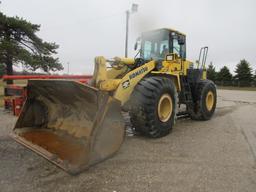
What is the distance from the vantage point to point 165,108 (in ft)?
16.4

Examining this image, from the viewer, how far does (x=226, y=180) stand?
2.94 m

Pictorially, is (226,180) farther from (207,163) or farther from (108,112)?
(108,112)

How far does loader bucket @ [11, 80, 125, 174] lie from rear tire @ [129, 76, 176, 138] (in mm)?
1040

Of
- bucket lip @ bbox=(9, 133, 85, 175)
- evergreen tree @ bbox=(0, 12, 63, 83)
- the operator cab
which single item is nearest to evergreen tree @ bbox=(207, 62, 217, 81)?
evergreen tree @ bbox=(0, 12, 63, 83)

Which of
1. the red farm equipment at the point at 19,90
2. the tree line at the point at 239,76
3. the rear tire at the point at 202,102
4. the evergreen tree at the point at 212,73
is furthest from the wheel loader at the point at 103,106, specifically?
the evergreen tree at the point at 212,73

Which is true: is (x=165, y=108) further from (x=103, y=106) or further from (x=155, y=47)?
(x=103, y=106)

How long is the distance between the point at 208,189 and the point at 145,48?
14.3 feet

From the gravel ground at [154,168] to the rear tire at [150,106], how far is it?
9.5 inches

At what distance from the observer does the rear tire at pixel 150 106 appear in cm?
438

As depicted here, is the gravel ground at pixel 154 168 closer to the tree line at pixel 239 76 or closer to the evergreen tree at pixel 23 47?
the evergreen tree at pixel 23 47

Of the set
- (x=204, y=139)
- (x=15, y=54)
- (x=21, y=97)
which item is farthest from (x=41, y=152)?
(x=15, y=54)

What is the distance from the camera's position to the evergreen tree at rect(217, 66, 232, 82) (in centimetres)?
4528

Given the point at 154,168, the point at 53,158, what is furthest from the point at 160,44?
the point at 53,158

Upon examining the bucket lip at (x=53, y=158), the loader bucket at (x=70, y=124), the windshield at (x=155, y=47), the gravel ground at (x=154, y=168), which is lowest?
the gravel ground at (x=154, y=168)
